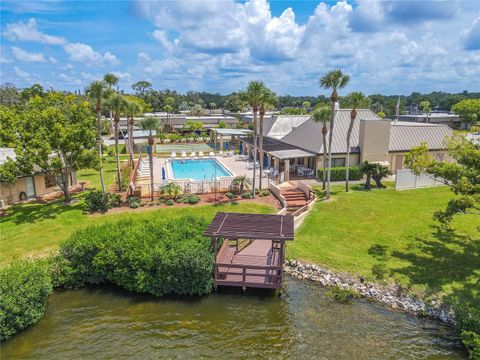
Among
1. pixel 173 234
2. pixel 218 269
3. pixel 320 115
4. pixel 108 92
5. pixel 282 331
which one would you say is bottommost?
pixel 282 331

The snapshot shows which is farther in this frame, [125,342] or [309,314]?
[309,314]

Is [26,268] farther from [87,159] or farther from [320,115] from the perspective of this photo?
[320,115]

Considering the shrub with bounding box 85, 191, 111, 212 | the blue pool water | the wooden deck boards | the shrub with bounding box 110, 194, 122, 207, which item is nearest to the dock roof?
the wooden deck boards

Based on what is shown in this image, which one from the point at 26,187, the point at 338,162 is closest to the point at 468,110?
the point at 338,162

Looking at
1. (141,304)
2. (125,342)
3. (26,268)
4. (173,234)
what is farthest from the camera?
(173,234)

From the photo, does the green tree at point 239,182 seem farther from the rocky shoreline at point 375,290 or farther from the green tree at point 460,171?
the green tree at point 460,171

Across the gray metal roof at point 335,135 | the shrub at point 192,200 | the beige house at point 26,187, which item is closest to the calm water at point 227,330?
the shrub at point 192,200

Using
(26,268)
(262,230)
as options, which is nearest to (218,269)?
(262,230)

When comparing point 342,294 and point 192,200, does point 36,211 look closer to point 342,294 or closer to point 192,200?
point 192,200
